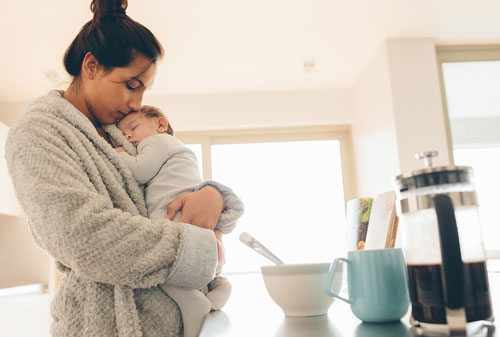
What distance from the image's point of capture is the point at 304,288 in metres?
0.67

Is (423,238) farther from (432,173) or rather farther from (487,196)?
(487,196)

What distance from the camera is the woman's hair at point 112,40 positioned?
3.01 ft

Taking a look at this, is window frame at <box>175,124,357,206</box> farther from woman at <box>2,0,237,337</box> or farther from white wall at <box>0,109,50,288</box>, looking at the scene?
woman at <box>2,0,237,337</box>

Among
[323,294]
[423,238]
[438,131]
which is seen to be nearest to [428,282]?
[423,238]

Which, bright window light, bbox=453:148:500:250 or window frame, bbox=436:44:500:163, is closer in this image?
bright window light, bbox=453:148:500:250

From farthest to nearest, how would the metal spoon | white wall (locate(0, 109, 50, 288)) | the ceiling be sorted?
1. white wall (locate(0, 109, 50, 288))
2. the ceiling
3. the metal spoon

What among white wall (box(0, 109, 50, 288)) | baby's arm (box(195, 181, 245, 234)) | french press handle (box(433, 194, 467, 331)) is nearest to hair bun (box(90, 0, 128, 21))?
baby's arm (box(195, 181, 245, 234))

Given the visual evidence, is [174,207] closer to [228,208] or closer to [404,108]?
[228,208]

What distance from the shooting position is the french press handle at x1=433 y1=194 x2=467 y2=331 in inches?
17.9

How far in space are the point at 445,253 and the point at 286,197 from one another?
372cm

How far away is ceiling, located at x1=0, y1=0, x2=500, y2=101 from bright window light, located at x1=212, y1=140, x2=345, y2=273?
2.20ft

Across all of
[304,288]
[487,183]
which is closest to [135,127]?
[304,288]

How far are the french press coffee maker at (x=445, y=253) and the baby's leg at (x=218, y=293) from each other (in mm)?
428

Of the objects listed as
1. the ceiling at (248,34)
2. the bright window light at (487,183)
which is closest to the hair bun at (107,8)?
the ceiling at (248,34)
